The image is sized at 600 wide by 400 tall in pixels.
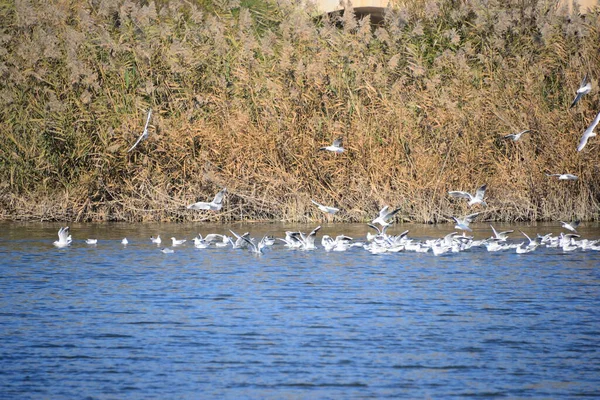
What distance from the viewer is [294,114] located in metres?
18.6

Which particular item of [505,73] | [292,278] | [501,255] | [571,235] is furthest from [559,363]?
[505,73]

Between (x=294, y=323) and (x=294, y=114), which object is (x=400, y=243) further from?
(x=294, y=323)

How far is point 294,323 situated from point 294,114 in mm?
8631

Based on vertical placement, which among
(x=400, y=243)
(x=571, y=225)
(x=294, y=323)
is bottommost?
(x=294, y=323)

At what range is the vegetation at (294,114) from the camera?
1819 cm

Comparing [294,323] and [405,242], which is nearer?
[294,323]

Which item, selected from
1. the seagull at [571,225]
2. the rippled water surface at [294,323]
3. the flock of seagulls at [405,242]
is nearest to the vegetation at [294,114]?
the seagull at [571,225]

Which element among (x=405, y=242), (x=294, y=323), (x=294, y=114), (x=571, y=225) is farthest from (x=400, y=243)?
(x=294, y=323)

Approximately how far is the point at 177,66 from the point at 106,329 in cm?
939

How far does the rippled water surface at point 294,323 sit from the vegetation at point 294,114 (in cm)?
277

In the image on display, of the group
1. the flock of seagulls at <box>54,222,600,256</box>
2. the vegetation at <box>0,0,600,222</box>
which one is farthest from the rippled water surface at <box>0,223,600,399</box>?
the vegetation at <box>0,0,600,222</box>

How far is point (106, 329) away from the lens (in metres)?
10.2

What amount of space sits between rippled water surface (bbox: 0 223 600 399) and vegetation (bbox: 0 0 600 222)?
2.77 meters

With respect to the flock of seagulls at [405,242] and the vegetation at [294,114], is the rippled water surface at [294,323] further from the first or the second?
the vegetation at [294,114]
